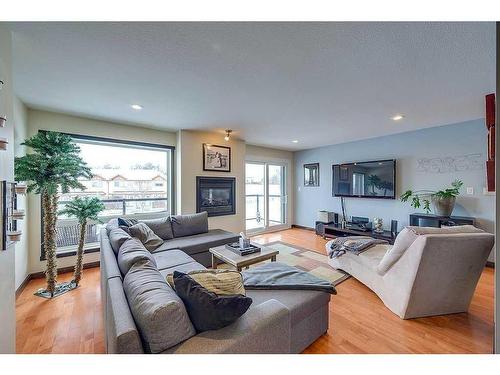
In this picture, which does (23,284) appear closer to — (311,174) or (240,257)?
(240,257)

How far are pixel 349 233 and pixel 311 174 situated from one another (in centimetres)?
195

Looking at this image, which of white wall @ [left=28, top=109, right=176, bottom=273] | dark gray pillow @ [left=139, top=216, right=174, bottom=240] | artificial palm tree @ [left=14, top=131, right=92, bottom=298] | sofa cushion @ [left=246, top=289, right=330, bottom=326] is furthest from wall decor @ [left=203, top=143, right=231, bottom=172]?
sofa cushion @ [left=246, top=289, right=330, bottom=326]

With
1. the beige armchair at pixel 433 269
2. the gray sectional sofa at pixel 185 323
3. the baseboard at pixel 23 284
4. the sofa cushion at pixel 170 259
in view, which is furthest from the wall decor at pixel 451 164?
the baseboard at pixel 23 284

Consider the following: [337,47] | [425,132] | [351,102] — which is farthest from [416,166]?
[337,47]

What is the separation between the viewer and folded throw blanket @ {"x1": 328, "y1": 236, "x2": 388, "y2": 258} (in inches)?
107

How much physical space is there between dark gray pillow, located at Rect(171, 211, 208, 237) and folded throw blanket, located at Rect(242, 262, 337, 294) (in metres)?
1.77

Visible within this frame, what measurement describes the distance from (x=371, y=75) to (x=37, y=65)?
9.64 feet

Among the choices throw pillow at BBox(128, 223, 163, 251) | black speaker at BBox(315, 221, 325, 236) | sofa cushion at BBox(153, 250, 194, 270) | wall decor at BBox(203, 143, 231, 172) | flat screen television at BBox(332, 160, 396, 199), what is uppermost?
wall decor at BBox(203, 143, 231, 172)

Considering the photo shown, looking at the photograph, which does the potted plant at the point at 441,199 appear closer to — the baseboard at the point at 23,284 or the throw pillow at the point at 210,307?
the throw pillow at the point at 210,307

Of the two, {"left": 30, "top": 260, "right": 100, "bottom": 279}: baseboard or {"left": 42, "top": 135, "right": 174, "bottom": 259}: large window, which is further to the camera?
{"left": 42, "top": 135, "right": 174, "bottom": 259}: large window

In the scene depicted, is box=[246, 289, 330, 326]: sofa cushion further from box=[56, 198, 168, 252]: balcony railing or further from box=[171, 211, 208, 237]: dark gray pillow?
box=[56, 198, 168, 252]: balcony railing

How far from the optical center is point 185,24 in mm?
1354

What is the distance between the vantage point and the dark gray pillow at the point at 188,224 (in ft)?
11.2

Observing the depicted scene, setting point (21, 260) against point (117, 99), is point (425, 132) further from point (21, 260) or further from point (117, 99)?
point (21, 260)
